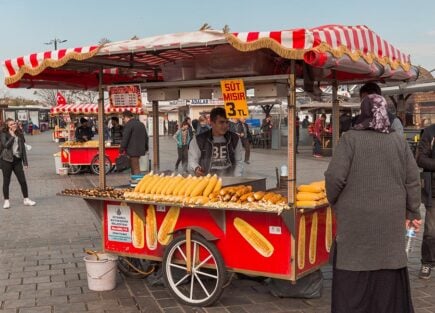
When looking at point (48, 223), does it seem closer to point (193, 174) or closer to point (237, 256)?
point (193, 174)

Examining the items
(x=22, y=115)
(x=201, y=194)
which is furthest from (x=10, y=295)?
(x=22, y=115)

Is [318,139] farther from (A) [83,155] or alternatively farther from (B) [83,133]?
(A) [83,155]

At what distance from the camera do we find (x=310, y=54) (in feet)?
12.8

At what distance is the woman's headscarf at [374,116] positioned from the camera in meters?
3.52

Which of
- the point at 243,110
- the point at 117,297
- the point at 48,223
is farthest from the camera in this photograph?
the point at 48,223

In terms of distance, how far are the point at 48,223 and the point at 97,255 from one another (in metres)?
3.65

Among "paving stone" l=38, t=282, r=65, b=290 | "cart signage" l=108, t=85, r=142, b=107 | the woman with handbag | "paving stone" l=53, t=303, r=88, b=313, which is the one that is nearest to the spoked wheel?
"paving stone" l=38, t=282, r=65, b=290

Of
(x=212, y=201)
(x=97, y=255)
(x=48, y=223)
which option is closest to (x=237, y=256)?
(x=212, y=201)

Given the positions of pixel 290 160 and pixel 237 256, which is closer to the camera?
pixel 290 160

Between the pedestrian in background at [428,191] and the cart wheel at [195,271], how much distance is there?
86.5 inches

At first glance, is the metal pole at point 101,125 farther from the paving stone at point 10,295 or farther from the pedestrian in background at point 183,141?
the pedestrian in background at point 183,141

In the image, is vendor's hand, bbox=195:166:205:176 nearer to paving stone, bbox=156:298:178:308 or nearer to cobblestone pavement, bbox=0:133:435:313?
cobblestone pavement, bbox=0:133:435:313

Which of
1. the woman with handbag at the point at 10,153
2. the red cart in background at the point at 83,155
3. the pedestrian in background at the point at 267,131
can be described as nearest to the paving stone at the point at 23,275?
the woman with handbag at the point at 10,153

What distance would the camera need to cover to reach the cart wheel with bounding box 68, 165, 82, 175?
16406mm
